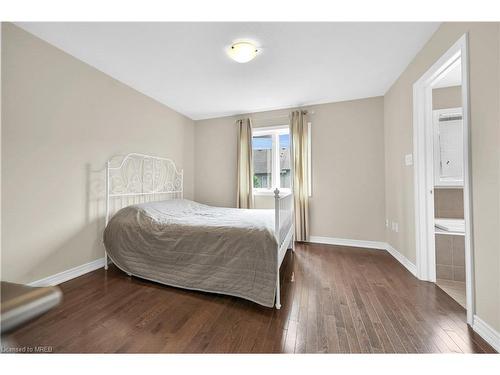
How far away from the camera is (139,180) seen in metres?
3.07

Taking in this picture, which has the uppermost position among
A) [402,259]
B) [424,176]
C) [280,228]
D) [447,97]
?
[447,97]

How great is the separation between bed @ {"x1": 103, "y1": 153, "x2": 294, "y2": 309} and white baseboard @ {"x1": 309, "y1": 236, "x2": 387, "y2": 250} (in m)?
1.57

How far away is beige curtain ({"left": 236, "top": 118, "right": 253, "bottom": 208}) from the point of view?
3914 mm

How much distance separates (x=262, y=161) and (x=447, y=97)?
116 inches

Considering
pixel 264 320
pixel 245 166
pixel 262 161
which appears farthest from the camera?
pixel 262 161

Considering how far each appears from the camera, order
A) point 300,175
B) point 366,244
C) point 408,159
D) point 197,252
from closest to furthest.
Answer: point 197,252 → point 408,159 → point 366,244 → point 300,175

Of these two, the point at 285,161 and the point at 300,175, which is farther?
the point at 285,161

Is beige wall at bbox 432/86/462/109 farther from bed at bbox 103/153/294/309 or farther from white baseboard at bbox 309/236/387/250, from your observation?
bed at bbox 103/153/294/309

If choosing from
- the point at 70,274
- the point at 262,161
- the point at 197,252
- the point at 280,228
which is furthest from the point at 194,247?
the point at 262,161

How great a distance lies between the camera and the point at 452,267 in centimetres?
224

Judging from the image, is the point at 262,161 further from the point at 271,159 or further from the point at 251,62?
the point at 251,62

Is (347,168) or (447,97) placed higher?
(447,97)
